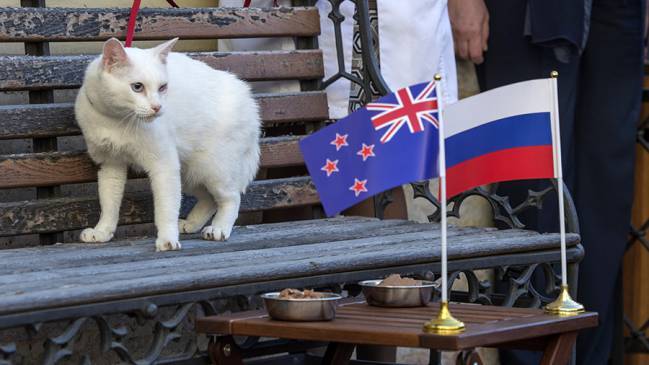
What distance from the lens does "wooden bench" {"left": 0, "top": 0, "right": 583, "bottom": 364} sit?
311cm

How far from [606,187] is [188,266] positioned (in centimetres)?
250

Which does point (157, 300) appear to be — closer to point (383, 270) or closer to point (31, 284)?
point (31, 284)

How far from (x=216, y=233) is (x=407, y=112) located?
100 cm

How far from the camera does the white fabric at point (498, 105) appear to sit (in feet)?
10.7

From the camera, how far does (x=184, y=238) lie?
13.1 feet

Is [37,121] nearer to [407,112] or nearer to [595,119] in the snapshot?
[407,112]

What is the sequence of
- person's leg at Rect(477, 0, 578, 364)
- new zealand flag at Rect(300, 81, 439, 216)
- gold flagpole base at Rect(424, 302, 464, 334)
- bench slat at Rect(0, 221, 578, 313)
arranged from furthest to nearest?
person's leg at Rect(477, 0, 578, 364), new zealand flag at Rect(300, 81, 439, 216), bench slat at Rect(0, 221, 578, 313), gold flagpole base at Rect(424, 302, 464, 334)

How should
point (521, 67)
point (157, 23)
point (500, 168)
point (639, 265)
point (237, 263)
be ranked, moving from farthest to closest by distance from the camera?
point (639, 265)
point (521, 67)
point (157, 23)
point (237, 263)
point (500, 168)

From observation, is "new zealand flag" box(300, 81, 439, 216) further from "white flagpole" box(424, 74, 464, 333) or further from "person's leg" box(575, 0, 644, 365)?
"person's leg" box(575, 0, 644, 365)

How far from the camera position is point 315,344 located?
3.97 metres

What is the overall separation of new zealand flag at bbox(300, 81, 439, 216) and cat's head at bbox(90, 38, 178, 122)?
51cm

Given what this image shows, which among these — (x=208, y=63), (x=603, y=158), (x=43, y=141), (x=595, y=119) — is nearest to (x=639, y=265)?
(x=603, y=158)

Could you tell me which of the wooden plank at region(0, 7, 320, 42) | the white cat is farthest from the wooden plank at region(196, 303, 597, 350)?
the wooden plank at region(0, 7, 320, 42)

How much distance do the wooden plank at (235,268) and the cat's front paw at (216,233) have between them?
0.91 ft
